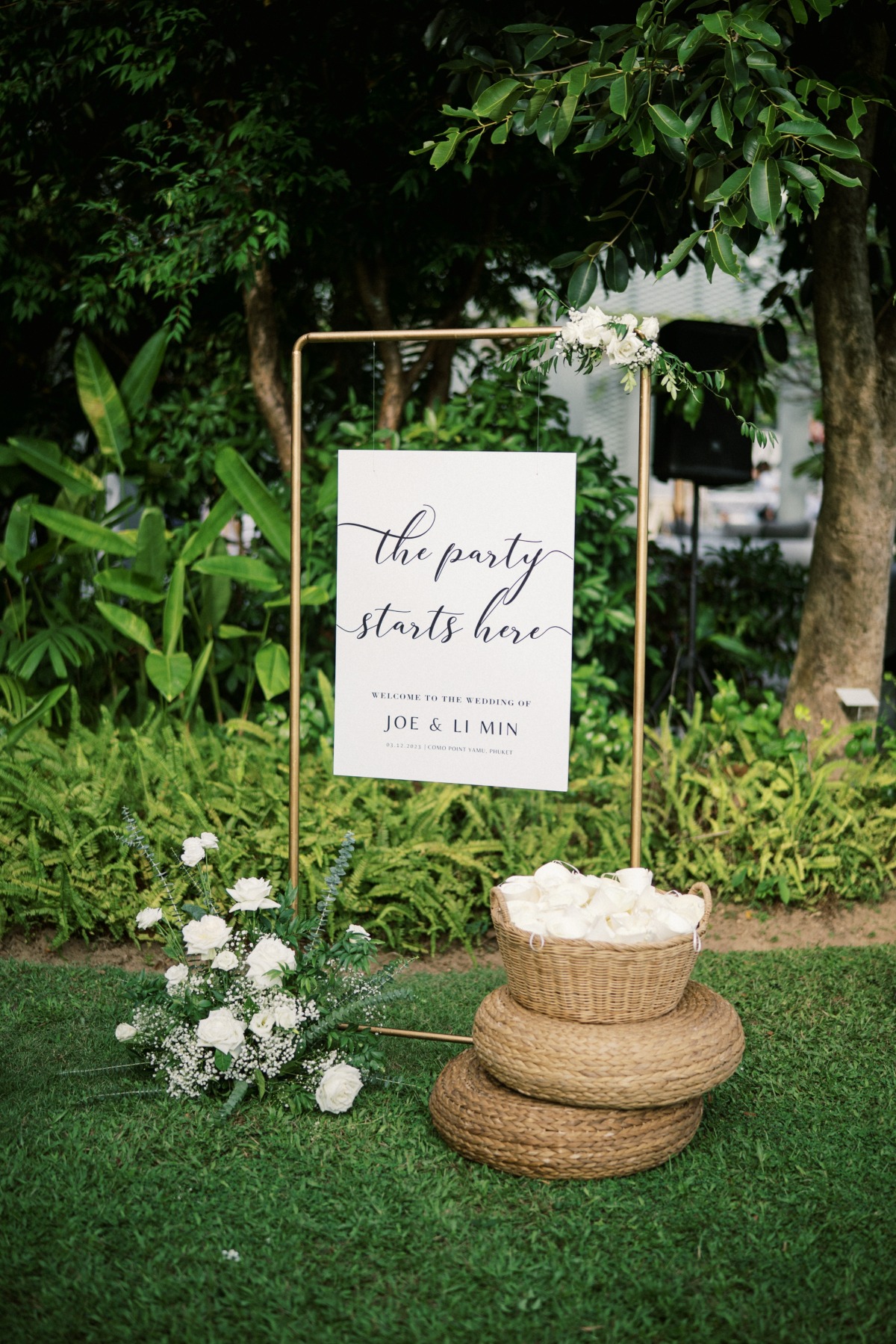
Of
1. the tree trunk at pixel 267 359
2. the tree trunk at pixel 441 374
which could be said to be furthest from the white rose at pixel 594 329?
the tree trunk at pixel 441 374

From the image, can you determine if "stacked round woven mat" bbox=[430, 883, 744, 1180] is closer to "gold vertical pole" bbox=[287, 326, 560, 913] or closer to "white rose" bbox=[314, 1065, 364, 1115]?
"white rose" bbox=[314, 1065, 364, 1115]

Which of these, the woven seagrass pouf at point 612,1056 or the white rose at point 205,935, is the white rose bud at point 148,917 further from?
the woven seagrass pouf at point 612,1056

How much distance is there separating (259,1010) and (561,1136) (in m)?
0.76

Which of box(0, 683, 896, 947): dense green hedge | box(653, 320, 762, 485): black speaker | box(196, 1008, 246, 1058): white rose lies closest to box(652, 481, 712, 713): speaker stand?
box(653, 320, 762, 485): black speaker

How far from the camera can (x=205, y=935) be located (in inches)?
110

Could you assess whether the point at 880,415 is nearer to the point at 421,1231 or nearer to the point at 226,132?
the point at 226,132

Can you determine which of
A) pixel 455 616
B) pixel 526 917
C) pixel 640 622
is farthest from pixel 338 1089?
pixel 640 622

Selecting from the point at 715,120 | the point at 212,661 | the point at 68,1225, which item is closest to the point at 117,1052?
the point at 68,1225

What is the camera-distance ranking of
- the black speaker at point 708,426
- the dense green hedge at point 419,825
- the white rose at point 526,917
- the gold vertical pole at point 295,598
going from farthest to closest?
the black speaker at point 708,426 → the dense green hedge at point 419,825 → the gold vertical pole at point 295,598 → the white rose at point 526,917

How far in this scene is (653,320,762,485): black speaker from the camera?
5.31 metres

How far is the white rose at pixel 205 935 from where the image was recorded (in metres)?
2.77

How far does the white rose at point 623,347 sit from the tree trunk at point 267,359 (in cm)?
280

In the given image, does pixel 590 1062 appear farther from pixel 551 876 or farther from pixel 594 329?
pixel 594 329

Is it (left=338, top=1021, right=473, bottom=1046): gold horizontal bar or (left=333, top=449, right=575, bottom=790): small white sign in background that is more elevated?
(left=333, top=449, right=575, bottom=790): small white sign in background
